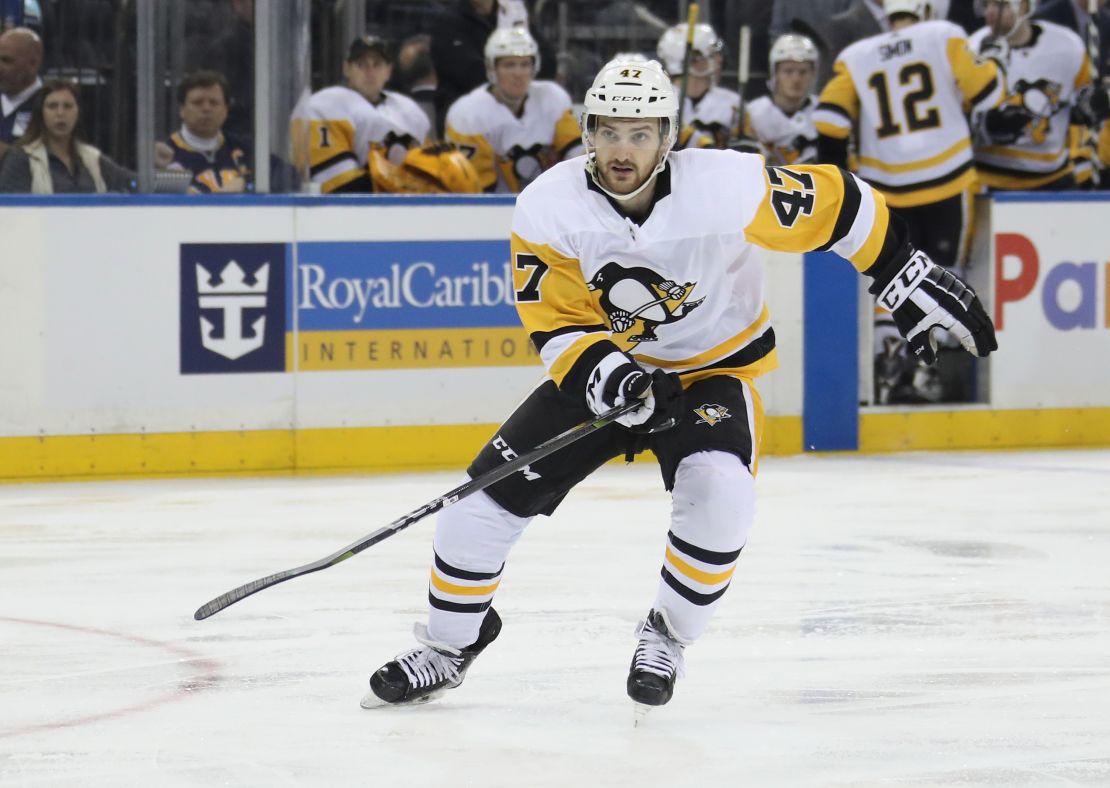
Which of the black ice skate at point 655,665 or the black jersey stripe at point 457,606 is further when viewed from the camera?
the black jersey stripe at point 457,606

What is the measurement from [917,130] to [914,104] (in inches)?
3.8

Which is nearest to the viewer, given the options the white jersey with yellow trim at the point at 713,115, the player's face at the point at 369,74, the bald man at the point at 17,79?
the bald man at the point at 17,79

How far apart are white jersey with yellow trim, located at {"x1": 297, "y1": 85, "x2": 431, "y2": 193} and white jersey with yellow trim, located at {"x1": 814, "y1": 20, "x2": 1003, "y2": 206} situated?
4.97 feet

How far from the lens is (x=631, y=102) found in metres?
3.18

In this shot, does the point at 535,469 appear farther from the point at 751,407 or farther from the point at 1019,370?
the point at 1019,370

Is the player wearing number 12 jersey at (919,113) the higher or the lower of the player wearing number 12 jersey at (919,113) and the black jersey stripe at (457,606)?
the higher

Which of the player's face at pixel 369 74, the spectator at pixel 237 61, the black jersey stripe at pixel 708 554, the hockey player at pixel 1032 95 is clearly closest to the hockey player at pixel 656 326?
the black jersey stripe at pixel 708 554

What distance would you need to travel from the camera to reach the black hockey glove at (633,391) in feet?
10.2

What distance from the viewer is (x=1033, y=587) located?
4.45 meters

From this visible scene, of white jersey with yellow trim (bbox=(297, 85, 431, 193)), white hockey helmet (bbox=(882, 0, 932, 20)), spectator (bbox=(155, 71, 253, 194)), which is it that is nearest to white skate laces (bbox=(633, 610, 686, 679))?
spectator (bbox=(155, 71, 253, 194))

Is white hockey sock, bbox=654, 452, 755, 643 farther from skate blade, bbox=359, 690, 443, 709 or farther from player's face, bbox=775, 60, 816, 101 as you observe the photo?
player's face, bbox=775, 60, 816, 101

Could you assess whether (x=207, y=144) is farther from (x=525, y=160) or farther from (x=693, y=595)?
(x=693, y=595)

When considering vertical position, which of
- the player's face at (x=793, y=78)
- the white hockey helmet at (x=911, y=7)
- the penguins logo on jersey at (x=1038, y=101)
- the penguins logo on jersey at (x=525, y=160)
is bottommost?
the penguins logo on jersey at (x=525, y=160)

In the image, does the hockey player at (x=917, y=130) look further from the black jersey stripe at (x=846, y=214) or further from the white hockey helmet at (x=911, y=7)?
the black jersey stripe at (x=846, y=214)
